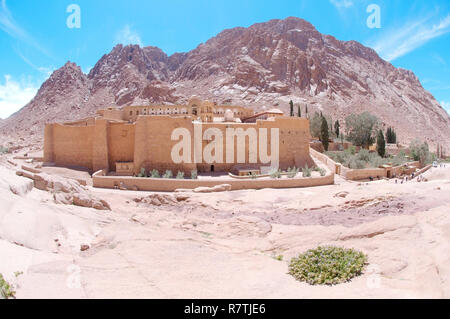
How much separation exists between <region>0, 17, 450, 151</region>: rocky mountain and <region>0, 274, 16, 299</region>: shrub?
62.5m

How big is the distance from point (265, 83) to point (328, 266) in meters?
70.4

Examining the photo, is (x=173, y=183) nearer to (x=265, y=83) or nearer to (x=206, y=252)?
(x=206, y=252)

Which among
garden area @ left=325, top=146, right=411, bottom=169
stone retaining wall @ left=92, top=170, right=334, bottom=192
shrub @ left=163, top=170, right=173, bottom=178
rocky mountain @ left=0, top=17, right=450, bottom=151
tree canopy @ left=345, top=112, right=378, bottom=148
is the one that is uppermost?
rocky mountain @ left=0, top=17, right=450, bottom=151

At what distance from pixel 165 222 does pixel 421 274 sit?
23.1 ft

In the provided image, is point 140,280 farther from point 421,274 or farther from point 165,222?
point 165,222

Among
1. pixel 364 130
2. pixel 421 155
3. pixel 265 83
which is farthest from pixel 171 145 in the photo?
pixel 265 83

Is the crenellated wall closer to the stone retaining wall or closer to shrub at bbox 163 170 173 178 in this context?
shrub at bbox 163 170 173 178

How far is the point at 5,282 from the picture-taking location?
3.55 metres

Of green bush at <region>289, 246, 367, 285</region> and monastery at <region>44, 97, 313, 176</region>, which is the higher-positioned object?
monastery at <region>44, 97, 313, 176</region>

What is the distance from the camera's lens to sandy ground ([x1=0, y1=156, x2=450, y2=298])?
13.5 ft

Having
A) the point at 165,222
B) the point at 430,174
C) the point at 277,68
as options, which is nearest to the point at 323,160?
the point at 430,174

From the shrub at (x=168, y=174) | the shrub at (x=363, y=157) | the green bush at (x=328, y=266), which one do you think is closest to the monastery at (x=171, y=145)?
the shrub at (x=168, y=174)

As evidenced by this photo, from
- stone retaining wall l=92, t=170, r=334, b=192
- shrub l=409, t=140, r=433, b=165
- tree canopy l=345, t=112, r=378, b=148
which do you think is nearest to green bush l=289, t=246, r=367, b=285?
stone retaining wall l=92, t=170, r=334, b=192

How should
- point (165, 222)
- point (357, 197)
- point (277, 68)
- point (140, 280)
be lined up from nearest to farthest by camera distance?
point (140, 280) < point (165, 222) < point (357, 197) < point (277, 68)
